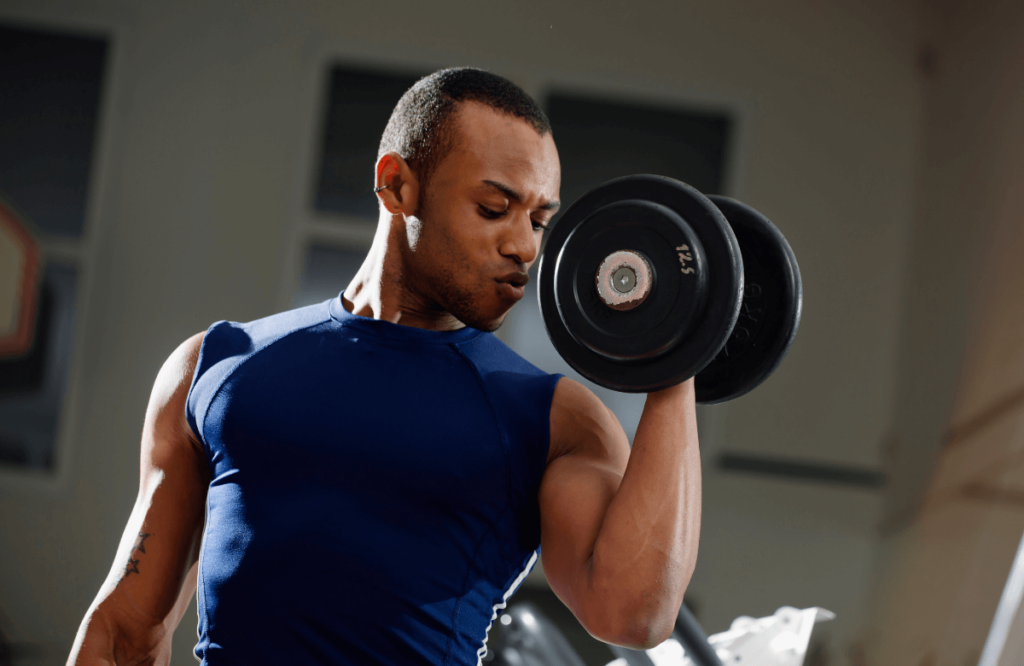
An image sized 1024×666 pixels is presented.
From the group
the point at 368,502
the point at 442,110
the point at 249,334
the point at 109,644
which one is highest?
the point at 442,110

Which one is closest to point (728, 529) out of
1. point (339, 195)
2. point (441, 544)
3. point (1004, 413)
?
point (1004, 413)

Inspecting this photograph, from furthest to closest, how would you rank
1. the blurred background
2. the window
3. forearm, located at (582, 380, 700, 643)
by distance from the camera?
the window < the blurred background < forearm, located at (582, 380, 700, 643)

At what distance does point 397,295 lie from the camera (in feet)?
2.74

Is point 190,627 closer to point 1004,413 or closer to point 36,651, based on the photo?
point 36,651

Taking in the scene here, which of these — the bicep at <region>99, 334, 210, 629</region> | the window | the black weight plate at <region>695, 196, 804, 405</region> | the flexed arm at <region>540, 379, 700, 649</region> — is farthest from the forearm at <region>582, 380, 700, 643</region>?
the window

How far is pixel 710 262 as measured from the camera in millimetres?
644

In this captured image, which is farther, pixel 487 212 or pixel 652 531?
pixel 487 212

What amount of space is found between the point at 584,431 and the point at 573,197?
2790 mm

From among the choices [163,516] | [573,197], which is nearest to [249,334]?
[163,516]

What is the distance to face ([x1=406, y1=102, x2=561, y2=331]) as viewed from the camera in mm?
747

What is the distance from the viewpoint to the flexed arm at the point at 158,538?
807 mm

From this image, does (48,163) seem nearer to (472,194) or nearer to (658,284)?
(472,194)

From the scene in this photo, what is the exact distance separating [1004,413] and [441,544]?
9.89 ft

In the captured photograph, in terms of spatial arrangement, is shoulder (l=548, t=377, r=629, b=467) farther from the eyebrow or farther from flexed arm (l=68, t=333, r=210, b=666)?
flexed arm (l=68, t=333, r=210, b=666)
